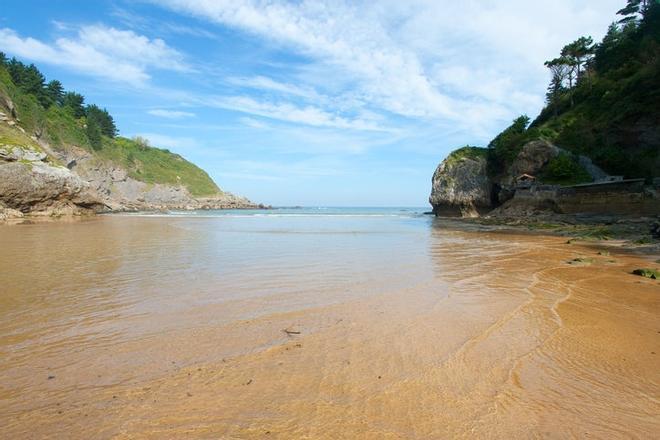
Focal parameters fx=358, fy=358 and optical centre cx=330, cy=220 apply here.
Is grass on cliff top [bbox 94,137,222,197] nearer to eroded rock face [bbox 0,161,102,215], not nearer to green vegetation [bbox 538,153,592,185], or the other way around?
eroded rock face [bbox 0,161,102,215]

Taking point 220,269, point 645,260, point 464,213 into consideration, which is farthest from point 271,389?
point 464,213

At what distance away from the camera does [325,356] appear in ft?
12.7

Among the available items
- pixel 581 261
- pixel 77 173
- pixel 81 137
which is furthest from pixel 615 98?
pixel 81 137

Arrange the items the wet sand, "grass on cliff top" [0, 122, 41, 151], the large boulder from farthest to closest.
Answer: the large boulder < "grass on cliff top" [0, 122, 41, 151] < the wet sand

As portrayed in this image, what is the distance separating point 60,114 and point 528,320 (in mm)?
91204

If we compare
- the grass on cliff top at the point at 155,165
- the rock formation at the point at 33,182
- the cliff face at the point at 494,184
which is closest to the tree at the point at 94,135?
the grass on cliff top at the point at 155,165

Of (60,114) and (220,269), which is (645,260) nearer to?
(220,269)

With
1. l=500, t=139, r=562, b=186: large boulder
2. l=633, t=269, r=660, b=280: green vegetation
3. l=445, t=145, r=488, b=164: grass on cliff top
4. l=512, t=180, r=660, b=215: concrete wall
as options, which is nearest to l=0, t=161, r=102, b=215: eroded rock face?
l=633, t=269, r=660, b=280: green vegetation

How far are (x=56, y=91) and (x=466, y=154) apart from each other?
289 feet

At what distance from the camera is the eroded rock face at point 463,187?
44.4 meters

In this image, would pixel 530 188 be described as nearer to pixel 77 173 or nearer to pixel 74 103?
pixel 77 173

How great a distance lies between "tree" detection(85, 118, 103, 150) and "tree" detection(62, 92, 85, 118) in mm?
5479

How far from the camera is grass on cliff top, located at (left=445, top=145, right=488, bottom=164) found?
152 ft

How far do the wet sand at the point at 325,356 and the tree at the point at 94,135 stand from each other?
82741 mm
